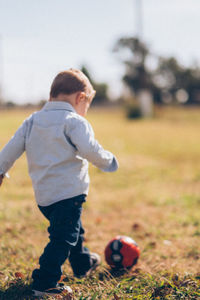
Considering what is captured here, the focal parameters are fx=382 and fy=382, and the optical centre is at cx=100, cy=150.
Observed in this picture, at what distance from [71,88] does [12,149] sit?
0.62m

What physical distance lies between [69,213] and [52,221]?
0.45 feet

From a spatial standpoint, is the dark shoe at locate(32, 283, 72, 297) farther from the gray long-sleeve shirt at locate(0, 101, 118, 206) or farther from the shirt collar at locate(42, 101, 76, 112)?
the shirt collar at locate(42, 101, 76, 112)

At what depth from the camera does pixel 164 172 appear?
339 inches

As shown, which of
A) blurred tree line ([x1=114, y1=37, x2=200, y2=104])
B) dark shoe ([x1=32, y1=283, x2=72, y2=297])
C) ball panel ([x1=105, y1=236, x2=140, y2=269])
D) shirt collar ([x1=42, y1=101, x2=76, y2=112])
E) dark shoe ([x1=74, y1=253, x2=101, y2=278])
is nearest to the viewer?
dark shoe ([x1=32, y1=283, x2=72, y2=297])

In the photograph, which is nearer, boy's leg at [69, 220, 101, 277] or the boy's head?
the boy's head

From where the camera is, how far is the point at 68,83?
9.13 ft

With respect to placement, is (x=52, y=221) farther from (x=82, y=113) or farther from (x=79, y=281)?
(x=82, y=113)

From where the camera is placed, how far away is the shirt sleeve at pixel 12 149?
2803 mm

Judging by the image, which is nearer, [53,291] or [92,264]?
[53,291]

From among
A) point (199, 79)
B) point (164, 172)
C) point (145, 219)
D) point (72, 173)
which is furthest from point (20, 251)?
point (199, 79)

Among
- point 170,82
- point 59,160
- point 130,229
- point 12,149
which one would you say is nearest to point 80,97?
point 59,160

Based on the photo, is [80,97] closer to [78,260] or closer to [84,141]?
[84,141]

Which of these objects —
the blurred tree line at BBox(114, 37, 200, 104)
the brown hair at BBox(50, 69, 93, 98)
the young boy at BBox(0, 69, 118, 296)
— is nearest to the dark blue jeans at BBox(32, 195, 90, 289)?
the young boy at BBox(0, 69, 118, 296)

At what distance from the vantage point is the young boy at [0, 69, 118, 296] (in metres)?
2.69
